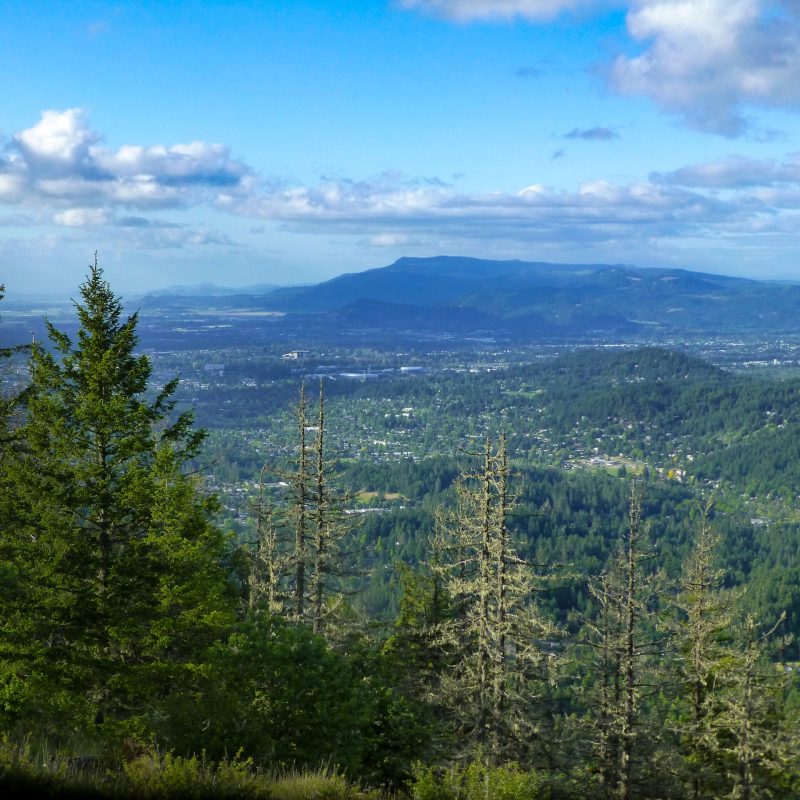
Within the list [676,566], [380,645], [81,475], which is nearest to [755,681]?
[380,645]

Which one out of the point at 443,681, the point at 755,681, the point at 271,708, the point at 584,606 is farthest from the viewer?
the point at 584,606

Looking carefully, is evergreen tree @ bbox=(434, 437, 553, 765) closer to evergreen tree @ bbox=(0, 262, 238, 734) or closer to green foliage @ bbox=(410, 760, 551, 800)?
evergreen tree @ bbox=(0, 262, 238, 734)

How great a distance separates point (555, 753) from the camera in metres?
23.8

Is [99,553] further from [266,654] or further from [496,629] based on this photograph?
[496,629]

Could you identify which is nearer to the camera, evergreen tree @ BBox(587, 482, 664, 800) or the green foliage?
the green foliage

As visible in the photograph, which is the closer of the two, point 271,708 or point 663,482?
point 271,708

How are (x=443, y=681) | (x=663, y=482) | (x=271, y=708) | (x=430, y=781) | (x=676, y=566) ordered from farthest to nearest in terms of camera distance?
(x=663, y=482) < (x=676, y=566) < (x=443, y=681) < (x=271, y=708) < (x=430, y=781)

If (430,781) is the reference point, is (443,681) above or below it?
below

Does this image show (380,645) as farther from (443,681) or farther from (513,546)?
(513,546)

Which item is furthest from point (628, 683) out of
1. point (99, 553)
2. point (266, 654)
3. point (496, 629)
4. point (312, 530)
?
point (99, 553)

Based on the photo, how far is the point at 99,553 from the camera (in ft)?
53.7

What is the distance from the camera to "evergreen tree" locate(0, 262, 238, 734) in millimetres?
14367

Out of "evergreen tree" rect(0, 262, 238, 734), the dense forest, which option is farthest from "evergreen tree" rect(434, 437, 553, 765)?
"evergreen tree" rect(0, 262, 238, 734)

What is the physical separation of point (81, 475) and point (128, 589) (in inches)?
101
